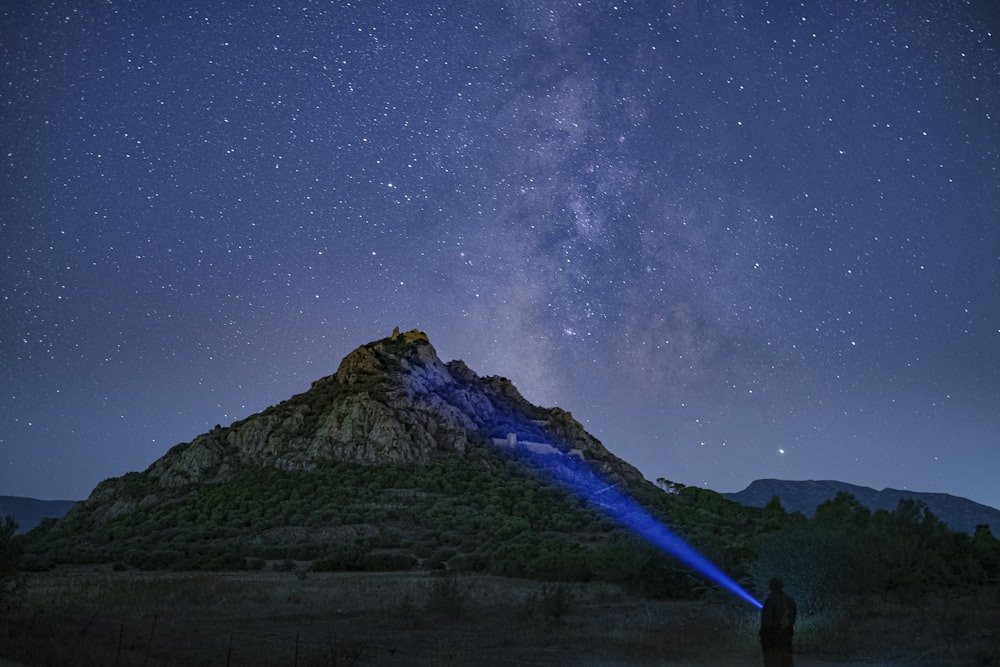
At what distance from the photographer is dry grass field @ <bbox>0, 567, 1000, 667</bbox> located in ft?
64.1

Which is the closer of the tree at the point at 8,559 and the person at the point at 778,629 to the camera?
the person at the point at 778,629

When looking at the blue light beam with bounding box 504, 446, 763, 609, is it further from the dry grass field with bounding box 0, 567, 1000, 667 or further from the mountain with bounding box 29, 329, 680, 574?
the dry grass field with bounding box 0, 567, 1000, 667

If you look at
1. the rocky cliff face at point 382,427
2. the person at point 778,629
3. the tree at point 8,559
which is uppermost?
the rocky cliff face at point 382,427

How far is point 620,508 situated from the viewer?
317ft

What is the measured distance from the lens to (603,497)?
107 metres

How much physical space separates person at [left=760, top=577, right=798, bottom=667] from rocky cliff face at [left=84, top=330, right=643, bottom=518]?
4018 inches

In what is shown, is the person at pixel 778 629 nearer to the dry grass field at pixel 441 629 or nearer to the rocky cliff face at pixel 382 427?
the dry grass field at pixel 441 629

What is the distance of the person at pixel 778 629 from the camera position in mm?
8430

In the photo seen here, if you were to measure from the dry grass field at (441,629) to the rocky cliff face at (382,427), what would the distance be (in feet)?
236

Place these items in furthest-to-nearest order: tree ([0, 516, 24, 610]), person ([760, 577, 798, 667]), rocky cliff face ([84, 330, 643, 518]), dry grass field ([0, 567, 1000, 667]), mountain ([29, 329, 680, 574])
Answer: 1. rocky cliff face ([84, 330, 643, 518])
2. mountain ([29, 329, 680, 574])
3. tree ([0, 516, 24, 610])
4. dry grass field ([0, 567, 1000, 667])
5. person ([760, 577, 798, 667])

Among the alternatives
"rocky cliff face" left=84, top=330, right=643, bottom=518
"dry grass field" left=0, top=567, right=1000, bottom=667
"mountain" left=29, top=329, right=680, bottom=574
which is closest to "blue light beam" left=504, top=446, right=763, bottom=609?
"mountain" left=29, top=329, right=680, bottom=574

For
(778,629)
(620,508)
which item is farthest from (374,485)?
(778,629)

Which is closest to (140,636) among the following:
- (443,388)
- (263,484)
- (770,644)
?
(770,644)

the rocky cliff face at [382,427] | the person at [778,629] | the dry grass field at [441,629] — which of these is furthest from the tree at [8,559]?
the rocky cliff face at [382,427]
